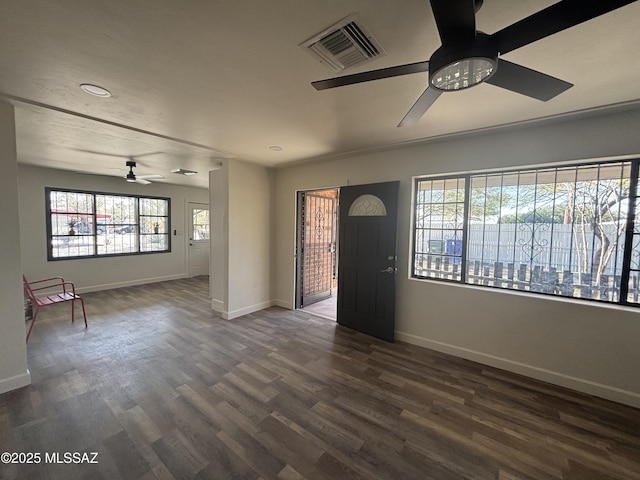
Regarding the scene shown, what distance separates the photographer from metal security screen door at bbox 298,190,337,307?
4723 millimetres

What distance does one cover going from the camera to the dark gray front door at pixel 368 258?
3416 millimetres

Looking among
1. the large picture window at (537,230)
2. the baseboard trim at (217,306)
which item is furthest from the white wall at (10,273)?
the large picture window at (537,230)

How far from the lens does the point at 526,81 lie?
4.37 feet

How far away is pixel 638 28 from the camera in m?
1.32

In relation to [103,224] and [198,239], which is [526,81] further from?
[198,239]

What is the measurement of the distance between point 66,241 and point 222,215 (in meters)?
3.82

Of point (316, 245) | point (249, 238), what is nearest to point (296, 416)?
point (249, 238)

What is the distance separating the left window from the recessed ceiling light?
4.64m

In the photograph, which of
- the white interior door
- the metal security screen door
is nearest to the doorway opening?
the metal security screen door

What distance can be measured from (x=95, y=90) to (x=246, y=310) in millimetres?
3406

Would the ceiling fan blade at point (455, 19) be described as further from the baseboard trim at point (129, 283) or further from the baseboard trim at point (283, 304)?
the baseboard trim at point (129, 283)

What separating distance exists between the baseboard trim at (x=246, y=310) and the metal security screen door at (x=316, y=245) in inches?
25.5

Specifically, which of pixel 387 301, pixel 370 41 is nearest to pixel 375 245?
pixel 387 301

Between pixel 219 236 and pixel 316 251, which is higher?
pixel 219 236
